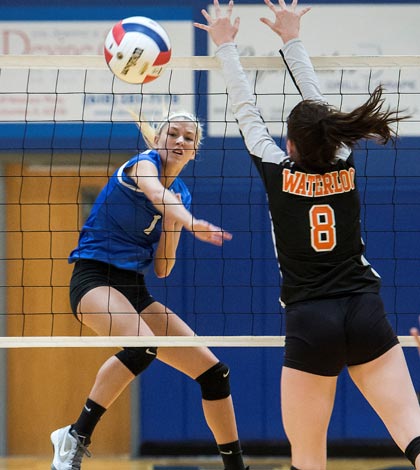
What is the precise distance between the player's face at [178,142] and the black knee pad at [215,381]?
3.49 feet

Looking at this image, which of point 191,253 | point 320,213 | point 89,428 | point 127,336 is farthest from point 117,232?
point 191,253

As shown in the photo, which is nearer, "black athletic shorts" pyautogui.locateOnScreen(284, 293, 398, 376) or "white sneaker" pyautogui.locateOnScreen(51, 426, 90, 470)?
"black athletic shorts" pyautogui.locateOnScreen(284, 293, 398, 376)

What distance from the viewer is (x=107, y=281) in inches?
188

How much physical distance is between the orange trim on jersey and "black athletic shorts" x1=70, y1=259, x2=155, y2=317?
1.48 metres

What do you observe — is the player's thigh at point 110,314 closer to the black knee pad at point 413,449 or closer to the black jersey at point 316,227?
the black jersey at point 316,227

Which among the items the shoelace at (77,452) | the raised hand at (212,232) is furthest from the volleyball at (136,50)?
the shoelace at (77,452)

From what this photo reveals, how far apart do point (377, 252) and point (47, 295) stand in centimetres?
266

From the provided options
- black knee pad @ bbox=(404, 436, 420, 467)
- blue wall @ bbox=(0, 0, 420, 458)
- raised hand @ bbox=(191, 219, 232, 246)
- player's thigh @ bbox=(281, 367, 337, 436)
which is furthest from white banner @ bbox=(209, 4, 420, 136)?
black knee pad @ bbox=(404, 436, 420, 467)

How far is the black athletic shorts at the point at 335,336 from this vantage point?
3432mm

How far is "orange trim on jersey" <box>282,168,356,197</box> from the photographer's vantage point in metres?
3.55

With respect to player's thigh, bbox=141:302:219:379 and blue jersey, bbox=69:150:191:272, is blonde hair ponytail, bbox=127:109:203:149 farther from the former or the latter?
player's thigh, bbox=141:302:219:379

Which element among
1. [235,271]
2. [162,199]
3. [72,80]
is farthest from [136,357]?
[72,80]

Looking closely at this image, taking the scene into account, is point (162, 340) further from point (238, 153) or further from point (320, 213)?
point (238, 153)

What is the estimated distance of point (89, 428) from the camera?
483cm
